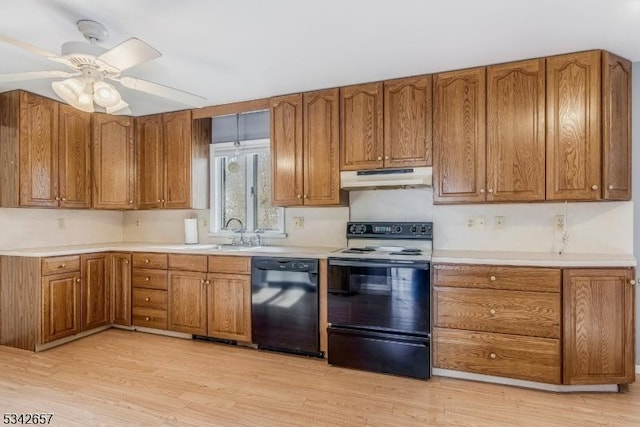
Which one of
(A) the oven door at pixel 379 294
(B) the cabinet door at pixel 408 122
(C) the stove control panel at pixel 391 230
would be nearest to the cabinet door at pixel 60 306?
(A) the oven door at pixel 379 294

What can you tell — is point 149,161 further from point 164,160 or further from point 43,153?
point 43,153

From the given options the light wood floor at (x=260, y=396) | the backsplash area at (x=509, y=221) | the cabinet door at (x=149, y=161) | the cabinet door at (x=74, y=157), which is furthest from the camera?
the cabinet door at (x=149, y=161)

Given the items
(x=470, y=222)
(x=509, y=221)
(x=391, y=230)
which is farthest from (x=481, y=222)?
(x=391, y=230)

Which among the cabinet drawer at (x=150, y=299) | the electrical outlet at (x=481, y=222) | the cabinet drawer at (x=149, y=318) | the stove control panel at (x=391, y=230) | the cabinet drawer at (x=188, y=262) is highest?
the electrical outlet at (x=481, y=222)

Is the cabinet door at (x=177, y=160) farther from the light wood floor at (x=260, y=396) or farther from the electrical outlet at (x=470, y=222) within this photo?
the electrical outlet at (x=470, y=222)

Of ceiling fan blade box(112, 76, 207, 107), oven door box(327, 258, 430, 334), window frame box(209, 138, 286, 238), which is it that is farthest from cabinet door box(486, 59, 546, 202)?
ceiling fan blade box(112, 76, 207, 107)

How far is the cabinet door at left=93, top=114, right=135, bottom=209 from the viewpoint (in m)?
3.85

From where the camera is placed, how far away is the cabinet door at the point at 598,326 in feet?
7.68

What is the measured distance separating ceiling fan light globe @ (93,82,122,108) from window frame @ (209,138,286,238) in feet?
5.23

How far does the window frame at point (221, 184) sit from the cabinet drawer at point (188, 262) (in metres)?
0.60

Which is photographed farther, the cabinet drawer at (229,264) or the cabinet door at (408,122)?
the cabinet drawer at (229,264)

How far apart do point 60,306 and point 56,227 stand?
0.98m

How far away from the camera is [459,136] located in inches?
111

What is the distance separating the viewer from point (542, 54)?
2570 mm
